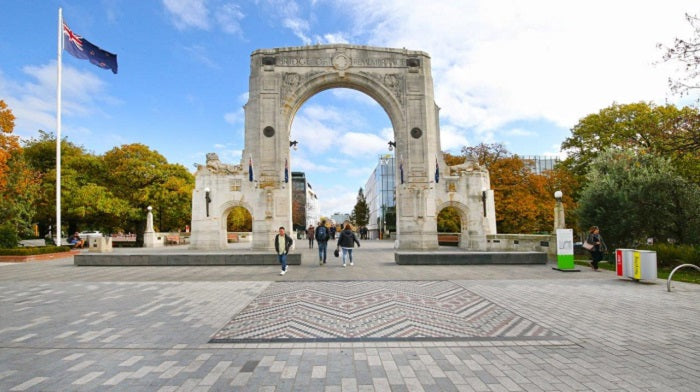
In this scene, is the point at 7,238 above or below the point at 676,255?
above

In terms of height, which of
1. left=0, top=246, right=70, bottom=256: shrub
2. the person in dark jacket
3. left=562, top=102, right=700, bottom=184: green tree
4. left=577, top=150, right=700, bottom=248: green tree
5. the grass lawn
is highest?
left=562, top=102, right=700, bottom=184: green tree

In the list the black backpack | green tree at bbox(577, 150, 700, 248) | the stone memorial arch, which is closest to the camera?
the black backpack

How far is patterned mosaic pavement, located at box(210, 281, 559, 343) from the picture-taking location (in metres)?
5.76

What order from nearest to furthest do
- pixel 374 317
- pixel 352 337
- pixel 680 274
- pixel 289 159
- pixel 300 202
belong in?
pixel 352 337, pixel 374 317, pixel 680 274, pixel 289 159, pixel 300 202

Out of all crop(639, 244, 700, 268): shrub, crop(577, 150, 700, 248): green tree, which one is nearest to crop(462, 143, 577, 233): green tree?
crop(577, 150, 700, 248): green tree

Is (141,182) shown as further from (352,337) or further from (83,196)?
(352,337)

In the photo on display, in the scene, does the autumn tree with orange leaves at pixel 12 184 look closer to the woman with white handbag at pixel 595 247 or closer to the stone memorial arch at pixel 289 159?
the stone memorial arch at pixel 289 159

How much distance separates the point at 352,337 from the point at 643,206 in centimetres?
1767

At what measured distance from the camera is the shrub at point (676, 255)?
43.8ft

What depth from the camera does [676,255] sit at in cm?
1417

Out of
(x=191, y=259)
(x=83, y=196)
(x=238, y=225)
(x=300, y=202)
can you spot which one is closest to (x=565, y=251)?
(x=191, y=259)

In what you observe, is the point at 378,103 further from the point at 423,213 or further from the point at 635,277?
the point at 635,277

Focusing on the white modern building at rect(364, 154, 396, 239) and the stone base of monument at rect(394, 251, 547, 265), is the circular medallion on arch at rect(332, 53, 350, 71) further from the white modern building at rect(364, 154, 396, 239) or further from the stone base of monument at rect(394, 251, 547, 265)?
the white modern building at rect(364, 154, 396, 239)

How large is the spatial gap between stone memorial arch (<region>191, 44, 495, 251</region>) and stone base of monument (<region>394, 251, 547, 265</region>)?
28.0 ft
